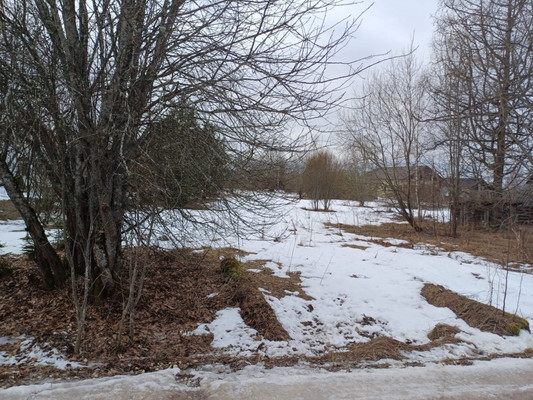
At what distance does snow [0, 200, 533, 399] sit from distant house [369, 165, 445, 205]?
28.1 feet

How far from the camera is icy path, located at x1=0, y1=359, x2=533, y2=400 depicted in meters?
2.69

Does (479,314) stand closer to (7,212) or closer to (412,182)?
(7,212)

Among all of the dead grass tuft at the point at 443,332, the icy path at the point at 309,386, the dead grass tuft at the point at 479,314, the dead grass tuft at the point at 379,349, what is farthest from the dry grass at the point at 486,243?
the icy path at the point at 309,386

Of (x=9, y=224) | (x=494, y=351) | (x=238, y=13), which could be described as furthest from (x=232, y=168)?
(x=9, y=224)

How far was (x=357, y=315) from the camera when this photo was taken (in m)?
4.70

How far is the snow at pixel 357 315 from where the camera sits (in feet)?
10.2

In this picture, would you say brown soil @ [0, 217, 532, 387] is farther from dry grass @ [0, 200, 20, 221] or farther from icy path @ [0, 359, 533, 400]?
dry grass @ [0, 200, 20, 221]

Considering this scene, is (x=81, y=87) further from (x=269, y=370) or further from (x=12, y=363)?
(x=269, y=370)

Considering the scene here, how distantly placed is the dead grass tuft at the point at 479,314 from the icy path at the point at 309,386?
1.05m

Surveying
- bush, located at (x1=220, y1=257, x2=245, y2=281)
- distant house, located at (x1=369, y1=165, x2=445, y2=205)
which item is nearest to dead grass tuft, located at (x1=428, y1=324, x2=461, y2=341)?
bush, located at (x1=220, y1=257, x2=245, y2=281)

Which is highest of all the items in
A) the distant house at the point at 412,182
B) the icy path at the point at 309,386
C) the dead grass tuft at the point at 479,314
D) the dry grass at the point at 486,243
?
the distant house at the point at 412,182

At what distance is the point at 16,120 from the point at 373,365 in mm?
4472

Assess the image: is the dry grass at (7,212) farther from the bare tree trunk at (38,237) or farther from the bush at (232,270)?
the bush at (232,270)

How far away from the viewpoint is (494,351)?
3889mm
